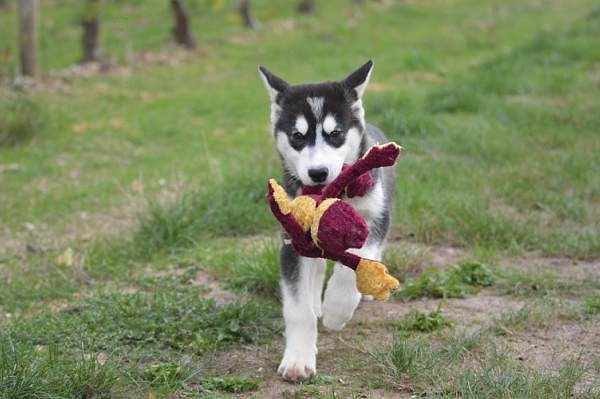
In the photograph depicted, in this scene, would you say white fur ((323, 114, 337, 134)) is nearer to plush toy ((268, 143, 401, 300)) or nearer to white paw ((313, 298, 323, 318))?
plush toy ((268, 143, 401, 300))

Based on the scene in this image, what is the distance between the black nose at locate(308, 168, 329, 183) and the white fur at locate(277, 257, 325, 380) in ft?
1.30

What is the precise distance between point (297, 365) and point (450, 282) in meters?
1.46

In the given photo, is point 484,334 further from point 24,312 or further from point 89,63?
point 89,63

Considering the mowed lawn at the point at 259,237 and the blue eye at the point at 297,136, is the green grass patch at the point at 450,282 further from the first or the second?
the blue eye at the point at 297,136

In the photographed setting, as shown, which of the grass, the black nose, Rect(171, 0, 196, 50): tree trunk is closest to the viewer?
the grass

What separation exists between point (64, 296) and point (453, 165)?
3.62 m

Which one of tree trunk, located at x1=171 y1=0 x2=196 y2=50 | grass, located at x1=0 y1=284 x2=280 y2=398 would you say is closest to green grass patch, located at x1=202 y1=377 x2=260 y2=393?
grass, located at x1=0 y1=284 x2=280 y2=398

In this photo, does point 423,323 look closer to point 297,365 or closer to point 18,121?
point 297,365

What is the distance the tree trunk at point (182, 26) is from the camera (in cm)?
1518

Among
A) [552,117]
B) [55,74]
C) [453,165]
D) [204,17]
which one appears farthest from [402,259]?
[204,17]

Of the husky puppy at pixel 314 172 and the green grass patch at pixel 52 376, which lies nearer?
the green grass patch at pixel 52 376

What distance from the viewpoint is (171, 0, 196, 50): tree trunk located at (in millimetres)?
15180

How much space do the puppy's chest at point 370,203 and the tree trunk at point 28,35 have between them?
899 centimetres

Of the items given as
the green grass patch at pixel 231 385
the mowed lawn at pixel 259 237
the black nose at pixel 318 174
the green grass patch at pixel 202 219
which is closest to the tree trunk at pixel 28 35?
the mowed lawn at pixel 259 237
